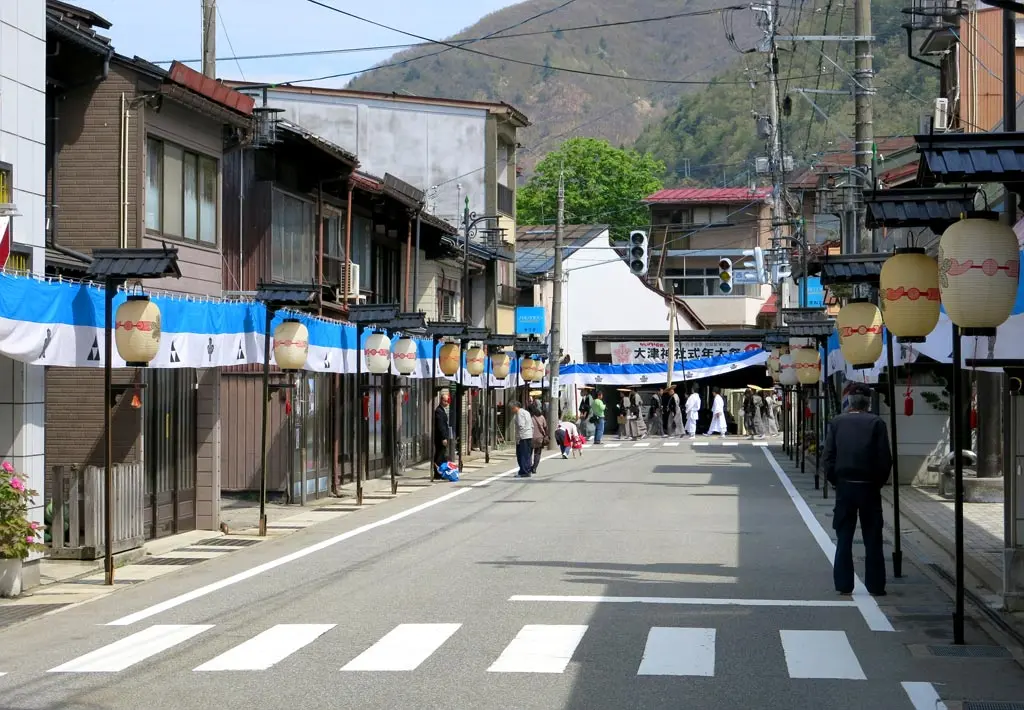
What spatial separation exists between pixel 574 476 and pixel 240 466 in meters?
9.92

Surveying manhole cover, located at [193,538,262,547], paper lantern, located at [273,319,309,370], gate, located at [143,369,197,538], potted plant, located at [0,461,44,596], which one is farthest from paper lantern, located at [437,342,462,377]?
potted plant, located at [0,461,44,596]

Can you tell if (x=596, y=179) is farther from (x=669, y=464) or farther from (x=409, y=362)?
(x=409, y=362)

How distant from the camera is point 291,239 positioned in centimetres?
2958

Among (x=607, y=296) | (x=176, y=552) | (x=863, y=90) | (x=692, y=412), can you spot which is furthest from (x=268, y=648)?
(x=607, y=296)

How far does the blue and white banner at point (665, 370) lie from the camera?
64000 millimetres

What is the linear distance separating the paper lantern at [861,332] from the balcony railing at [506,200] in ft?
121

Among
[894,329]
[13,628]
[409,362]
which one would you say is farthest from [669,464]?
[13,628]

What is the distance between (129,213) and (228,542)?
487 cm

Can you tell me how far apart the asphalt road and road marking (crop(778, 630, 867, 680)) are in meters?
0.03

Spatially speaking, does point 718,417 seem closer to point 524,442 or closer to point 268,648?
point 524,442

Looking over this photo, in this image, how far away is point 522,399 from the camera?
60156mm

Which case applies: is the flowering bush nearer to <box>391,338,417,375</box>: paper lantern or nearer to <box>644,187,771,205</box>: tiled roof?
<box>391,338,417,375</box>: paper lantern

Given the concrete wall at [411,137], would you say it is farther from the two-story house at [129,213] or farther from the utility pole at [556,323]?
the two-story house at [129,213]

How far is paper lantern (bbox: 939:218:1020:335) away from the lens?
36.3ft
